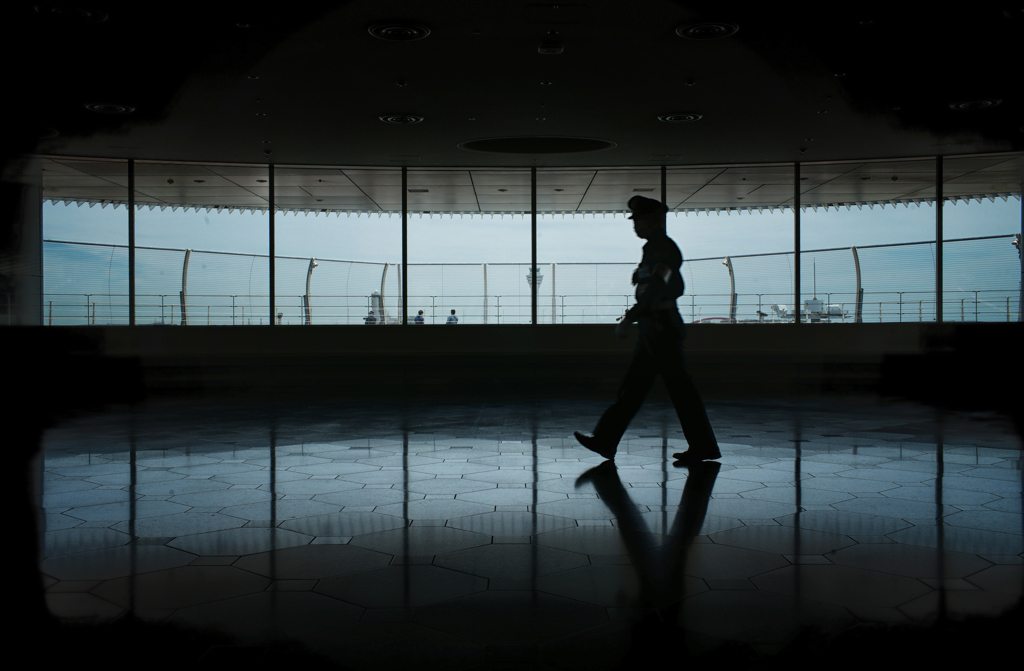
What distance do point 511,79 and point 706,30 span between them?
2.04 meters

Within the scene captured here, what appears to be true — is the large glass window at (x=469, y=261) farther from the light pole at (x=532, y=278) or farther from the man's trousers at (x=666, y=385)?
the man's trousers at (x=666, y=385)

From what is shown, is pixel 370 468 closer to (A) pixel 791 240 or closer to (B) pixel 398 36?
(B) pixel 398 36

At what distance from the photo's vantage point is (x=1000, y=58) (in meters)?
6.44

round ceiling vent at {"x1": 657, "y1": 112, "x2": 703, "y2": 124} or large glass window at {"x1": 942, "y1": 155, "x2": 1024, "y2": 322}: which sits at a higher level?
round ceiling vent at {"x1": 657, "y1": 112, "x2": 703, "y2": 124}

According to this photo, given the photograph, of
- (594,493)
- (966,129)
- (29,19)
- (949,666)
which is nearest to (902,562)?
(949,666)

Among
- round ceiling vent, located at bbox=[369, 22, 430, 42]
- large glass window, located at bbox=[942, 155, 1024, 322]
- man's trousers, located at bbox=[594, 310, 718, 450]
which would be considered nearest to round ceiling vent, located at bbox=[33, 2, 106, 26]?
round ceiling vent, located at bbox=[369, 22, 430, 42]

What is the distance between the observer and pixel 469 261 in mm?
11586

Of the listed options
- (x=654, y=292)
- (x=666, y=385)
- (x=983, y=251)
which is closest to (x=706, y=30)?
(x=654, y=292)

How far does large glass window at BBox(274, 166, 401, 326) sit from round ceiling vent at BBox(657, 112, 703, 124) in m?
4.66

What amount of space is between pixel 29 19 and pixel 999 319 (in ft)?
40.3

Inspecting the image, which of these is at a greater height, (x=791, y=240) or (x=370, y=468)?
(x=791, y=240)

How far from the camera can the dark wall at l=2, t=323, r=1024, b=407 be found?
10.3 meters

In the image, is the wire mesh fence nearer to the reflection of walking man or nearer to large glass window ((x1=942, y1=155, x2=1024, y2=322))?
large glass window ((x1=942, y1=155, x2=1024, y2=322))

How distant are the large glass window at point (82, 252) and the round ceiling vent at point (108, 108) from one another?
9.67ft
